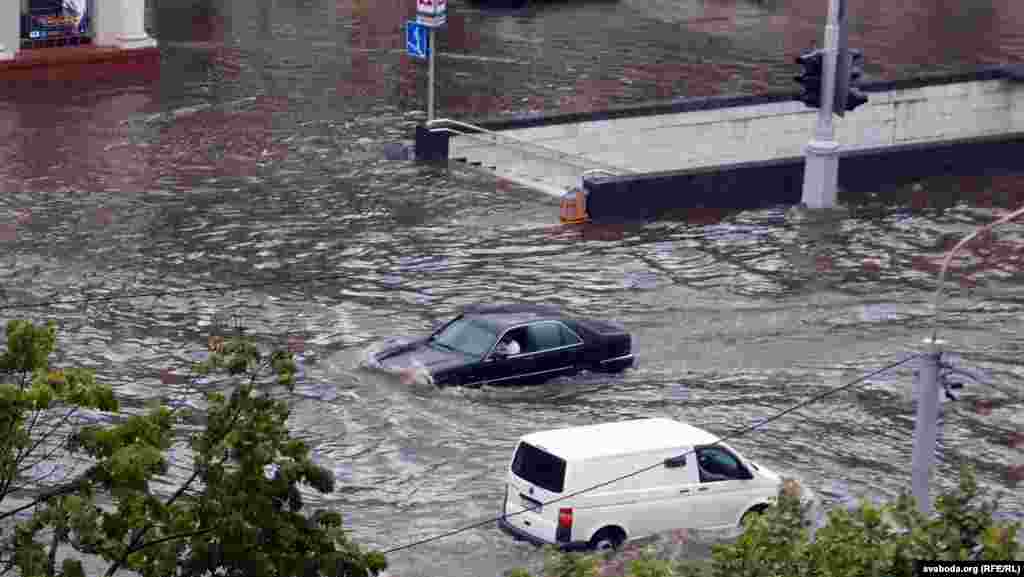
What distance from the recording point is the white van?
16234mm

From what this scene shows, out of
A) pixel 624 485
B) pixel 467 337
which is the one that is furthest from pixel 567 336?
pixel 624 485

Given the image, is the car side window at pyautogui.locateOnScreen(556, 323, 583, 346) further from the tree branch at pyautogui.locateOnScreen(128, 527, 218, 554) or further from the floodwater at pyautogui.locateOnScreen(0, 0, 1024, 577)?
the tree branch at pyautogui.locateOnScreen(128, 527, 218, 554)

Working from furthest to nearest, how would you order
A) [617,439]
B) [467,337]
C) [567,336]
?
[567,336]
[467,337]
[617,439]

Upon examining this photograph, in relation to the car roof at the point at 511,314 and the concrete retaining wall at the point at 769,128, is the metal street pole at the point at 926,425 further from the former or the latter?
the concrete retaining wall at the point at 769,128

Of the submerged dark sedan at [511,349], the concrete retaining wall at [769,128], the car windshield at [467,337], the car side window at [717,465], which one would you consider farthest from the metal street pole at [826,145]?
the car side window at [717,465]

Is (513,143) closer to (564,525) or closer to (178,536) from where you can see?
(564,525)

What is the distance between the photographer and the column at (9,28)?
40438 mm

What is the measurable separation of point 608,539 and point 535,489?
841 mm

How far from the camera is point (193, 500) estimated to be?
426 inches

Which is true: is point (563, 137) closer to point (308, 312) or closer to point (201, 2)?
point (308, 312)

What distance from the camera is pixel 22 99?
38.5 metres

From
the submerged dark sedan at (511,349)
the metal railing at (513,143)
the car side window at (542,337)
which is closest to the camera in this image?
the submerged dark sedan at (511,349)

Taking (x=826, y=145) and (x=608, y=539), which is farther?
(x=826, y=145)

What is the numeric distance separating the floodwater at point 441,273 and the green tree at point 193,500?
18.6ft
